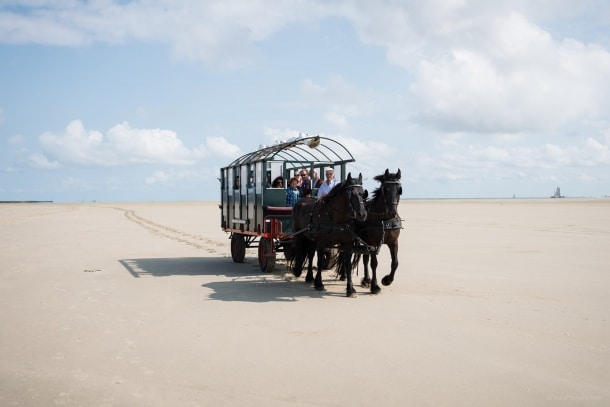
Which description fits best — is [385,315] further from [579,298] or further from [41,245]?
[41,245]

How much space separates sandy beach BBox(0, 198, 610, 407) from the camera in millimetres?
5805

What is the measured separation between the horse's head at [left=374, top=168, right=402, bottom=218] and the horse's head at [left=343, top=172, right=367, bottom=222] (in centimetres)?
45

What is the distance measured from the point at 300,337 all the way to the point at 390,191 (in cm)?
412

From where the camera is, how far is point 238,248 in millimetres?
16422

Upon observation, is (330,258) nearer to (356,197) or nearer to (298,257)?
(298,257)

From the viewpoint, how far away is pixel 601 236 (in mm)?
24297

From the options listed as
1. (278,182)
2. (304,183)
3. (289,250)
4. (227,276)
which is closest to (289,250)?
(289,250)

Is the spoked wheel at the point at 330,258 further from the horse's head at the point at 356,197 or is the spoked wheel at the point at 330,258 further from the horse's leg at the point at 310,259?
the horse's head at the point at 356,197

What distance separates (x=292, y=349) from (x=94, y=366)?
2.38m

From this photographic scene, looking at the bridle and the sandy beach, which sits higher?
the bridle

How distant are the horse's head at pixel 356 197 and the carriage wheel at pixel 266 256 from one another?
318 cm

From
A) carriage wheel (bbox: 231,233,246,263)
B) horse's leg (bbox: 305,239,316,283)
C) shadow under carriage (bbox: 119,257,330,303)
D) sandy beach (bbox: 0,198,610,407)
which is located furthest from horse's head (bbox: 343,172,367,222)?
carriage wheel (bbox: 231,233,246,263)

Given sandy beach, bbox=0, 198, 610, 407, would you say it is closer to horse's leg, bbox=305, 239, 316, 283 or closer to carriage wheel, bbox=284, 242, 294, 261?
horse's leg, bbox=305, 239, 316, 283

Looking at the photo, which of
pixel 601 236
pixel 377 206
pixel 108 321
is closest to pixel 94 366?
pixel 108 321
